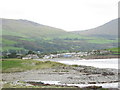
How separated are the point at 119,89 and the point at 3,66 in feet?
171

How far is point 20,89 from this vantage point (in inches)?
1330

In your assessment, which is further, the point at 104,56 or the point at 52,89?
the point at 104,56

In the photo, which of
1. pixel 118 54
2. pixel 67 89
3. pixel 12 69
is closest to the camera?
pixel 67 89

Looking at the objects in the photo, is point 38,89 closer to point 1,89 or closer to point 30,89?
point 30,89

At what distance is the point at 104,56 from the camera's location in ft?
589

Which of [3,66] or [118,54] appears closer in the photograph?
[3,66]

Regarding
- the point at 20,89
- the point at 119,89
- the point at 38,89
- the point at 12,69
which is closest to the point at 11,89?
the point at 20,89

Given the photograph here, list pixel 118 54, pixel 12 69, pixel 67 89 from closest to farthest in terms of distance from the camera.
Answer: pixel 67 89 < pixel 12 69 < pixel 118 54

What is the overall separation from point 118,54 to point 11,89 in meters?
145

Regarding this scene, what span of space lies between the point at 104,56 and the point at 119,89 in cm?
14700

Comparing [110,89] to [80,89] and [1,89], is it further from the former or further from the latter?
[1,89]

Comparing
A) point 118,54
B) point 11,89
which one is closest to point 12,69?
point 11,89

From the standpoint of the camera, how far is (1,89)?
110ft

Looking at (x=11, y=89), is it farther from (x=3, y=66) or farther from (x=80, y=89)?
(x=3, y=66)
